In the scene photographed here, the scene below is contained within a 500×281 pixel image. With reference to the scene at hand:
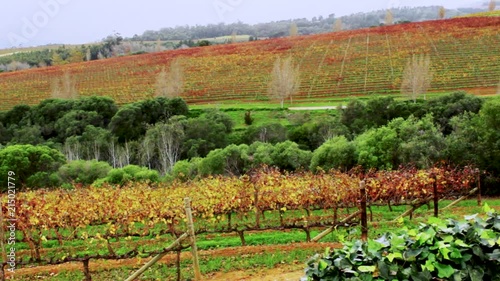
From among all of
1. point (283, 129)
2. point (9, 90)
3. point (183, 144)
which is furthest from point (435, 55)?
point (9, 90)

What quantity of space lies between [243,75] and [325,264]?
222 ft

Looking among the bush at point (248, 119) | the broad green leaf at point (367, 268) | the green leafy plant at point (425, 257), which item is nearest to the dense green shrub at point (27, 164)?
the bush at point (248, 119)

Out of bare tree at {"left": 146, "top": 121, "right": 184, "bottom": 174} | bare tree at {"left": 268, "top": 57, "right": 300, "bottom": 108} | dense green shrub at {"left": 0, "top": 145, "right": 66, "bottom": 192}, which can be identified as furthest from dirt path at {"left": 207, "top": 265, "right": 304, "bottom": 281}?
bare tree at {"left": 268, "top": 57, "right": 300, "bottom": 108}

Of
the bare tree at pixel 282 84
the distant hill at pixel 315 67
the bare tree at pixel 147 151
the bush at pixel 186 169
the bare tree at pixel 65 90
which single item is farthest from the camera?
the bare tree at pixel 65 90

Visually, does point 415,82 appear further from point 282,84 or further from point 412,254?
point 412,254

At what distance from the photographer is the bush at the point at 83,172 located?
1401 inches

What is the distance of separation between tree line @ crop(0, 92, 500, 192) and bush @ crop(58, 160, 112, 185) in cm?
7

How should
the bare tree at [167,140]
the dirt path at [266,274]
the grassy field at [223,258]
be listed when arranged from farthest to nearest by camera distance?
the bare tree at [167,140], the grassy field at [223,258], the dirt path at [266,274]

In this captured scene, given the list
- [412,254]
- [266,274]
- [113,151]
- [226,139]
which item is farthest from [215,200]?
[113,151]

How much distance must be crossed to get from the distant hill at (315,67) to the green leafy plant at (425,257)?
55.6 metres

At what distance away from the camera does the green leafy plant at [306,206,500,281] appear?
548 cm

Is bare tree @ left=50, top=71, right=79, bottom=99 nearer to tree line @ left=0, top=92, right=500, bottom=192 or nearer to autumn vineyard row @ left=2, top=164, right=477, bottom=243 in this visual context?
tree line @ left=0, top=92, right=500, bottom=192

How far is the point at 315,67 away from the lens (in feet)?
240

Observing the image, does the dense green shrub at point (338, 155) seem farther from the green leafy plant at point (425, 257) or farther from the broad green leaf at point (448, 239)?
the broad green leaf at point (448, 239)
